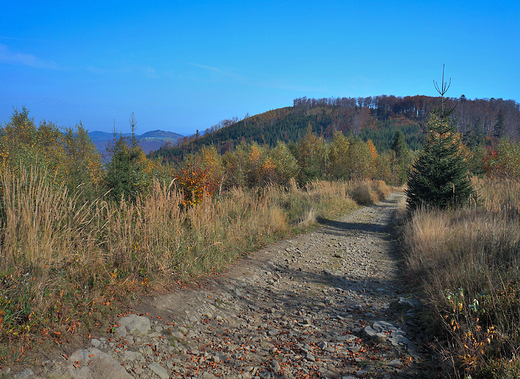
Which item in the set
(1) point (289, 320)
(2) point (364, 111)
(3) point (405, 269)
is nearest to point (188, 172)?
(1) point (289, 320)

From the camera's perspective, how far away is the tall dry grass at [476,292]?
2.66 metres

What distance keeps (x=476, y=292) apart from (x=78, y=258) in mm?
5168

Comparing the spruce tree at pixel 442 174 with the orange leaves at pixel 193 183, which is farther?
the spruce tree at pixel 442 174

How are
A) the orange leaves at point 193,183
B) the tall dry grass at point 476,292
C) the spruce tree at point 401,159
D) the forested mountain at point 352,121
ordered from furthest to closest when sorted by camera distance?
the forested mountain at point 352,121, the spruce tree at point 401,159, the orange leaves at point 193,183, the tall dry grass at point 476,292

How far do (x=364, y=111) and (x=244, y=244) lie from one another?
466 ft

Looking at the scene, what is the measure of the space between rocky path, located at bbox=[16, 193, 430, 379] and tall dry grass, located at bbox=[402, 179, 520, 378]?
0.48m

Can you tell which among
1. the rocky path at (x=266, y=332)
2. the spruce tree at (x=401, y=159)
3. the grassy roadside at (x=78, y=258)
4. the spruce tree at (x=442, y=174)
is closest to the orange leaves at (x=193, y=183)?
the grassy roadside at (x=78, y=258)

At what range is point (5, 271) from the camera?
2979 mm

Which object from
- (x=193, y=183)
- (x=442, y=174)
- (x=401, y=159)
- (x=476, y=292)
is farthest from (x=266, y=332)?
(x=401, y=159)

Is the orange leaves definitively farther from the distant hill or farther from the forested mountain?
the forested mountain

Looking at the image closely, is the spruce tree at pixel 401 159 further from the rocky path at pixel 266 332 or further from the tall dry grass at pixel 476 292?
the rocky path at pixel 266 332

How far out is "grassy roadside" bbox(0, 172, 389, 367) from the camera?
8.98 ft

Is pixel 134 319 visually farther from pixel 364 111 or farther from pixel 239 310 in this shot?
pixel 364 111

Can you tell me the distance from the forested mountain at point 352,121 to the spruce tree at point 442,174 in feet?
241
